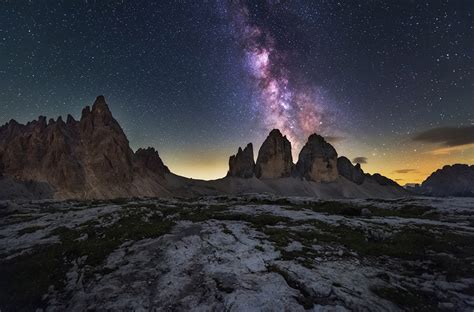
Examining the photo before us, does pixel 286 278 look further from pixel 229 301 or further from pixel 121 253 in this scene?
pixel 121 253

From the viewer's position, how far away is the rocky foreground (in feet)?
41.3

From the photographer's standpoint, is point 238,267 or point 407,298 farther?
point 238,267

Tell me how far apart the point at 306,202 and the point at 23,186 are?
205262mm

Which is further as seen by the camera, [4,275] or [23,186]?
[23,186]

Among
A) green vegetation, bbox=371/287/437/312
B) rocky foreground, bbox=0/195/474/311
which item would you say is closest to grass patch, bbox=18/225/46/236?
rocky foreground, bbox=0/195/474/311

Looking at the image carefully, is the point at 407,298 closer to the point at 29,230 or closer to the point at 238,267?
the point at 238,267

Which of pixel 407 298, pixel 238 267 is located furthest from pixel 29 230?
pixel 407 298

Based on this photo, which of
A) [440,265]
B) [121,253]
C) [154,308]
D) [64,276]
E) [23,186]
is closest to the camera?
[154,308]

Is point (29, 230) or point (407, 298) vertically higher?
point (407, 298)

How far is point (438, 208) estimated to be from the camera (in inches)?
1340

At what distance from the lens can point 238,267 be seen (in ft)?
51.2

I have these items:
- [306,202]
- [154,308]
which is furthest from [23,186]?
[154,308]

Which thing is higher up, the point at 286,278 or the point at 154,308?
the point at 286,278

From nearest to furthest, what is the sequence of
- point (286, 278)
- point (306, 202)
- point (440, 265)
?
1. point (286, 278)
2. point (440, 265)
3. point (306, 202)
